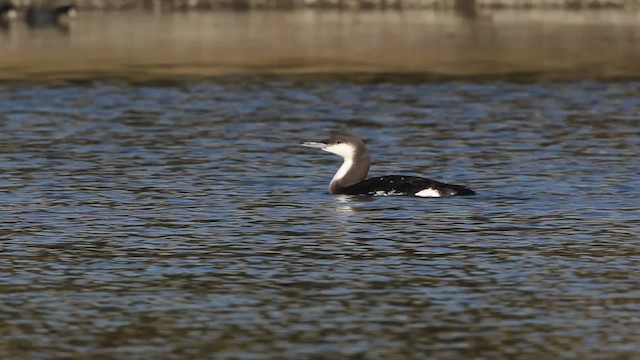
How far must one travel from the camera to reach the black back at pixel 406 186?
24969 mm

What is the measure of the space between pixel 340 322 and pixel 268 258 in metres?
3.91

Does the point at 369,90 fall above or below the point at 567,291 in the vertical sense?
below

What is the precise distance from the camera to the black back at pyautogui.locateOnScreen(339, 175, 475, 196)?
81.9 feet

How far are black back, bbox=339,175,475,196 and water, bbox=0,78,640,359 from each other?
7.0 inches

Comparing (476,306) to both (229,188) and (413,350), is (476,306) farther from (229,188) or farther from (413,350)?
(229,188)

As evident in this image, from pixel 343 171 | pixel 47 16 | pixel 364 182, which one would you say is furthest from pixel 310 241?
pixel 47 16

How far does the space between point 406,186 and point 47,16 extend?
226 feet

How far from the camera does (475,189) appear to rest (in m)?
26.6

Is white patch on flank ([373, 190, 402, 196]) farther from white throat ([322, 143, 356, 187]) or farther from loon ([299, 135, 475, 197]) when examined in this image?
white throat ([322, 143, 356, 187])

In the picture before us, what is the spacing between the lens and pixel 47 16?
91688 millimetres

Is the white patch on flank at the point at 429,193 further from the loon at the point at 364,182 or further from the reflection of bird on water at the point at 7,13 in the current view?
the reflection of bird on water at the point at 7,13

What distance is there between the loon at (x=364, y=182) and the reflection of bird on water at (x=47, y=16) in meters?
65.7

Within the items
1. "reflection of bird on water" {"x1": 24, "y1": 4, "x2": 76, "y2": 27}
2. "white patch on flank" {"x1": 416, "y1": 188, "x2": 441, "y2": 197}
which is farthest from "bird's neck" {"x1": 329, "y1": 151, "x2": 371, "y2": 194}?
"reflection of bird on water" {"x1": 24, "y1": 4, "x2": 76, "y2": 27}

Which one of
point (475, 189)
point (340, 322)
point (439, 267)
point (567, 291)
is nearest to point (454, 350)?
point (340, 322)
